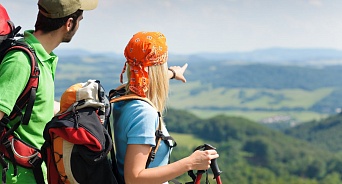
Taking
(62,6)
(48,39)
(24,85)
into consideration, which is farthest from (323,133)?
(24,85)

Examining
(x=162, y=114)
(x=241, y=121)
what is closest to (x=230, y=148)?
(x=241, y=121)

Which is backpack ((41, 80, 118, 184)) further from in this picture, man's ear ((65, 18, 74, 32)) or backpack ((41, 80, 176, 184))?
man's ear ((65, 18, 74, 32))

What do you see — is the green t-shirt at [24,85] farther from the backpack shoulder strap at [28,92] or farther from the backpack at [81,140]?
the backpack at [81,140]

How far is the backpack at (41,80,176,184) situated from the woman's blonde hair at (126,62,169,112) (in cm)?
27

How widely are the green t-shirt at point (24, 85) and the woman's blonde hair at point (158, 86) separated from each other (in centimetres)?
59

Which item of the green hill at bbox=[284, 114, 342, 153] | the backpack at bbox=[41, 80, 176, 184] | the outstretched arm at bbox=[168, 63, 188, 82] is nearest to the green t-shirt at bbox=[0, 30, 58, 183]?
the backpack at bbox=[41, 80, 176, 184]

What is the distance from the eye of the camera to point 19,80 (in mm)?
2814

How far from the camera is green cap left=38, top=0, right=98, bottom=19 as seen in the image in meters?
2.99

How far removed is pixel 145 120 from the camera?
113 inches

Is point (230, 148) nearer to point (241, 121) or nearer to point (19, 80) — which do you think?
point (241, 121)

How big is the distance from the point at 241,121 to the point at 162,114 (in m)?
147

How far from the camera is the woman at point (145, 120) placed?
112 inches

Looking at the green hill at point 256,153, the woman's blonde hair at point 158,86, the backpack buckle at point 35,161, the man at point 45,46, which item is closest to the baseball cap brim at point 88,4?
the man at point 45,46

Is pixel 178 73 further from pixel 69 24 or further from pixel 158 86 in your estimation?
pixel 69 24
